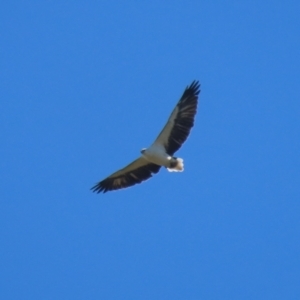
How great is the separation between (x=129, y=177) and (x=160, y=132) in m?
1.95

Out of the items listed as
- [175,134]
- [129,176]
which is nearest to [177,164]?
[175,134]

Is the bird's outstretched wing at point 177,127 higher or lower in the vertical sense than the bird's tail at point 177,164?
higher

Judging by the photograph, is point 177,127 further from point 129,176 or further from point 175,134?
point 129,176

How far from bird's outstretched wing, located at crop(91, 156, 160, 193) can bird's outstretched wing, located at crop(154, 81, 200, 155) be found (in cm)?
86

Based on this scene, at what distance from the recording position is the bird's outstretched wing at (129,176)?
2620 cm

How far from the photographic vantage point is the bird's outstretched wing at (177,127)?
1000 inches

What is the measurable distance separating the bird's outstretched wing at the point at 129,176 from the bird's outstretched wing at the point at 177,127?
855mm

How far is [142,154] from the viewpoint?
25.7 m

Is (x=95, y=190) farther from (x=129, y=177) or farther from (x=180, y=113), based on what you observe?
(x=180, y=113)

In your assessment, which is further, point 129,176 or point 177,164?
point 129,176

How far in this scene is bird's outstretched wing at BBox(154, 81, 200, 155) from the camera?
25.4 m

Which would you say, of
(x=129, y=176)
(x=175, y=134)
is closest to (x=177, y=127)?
(x=175, y=134)

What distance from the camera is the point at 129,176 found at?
87.5ft

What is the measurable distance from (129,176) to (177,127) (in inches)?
86.5
